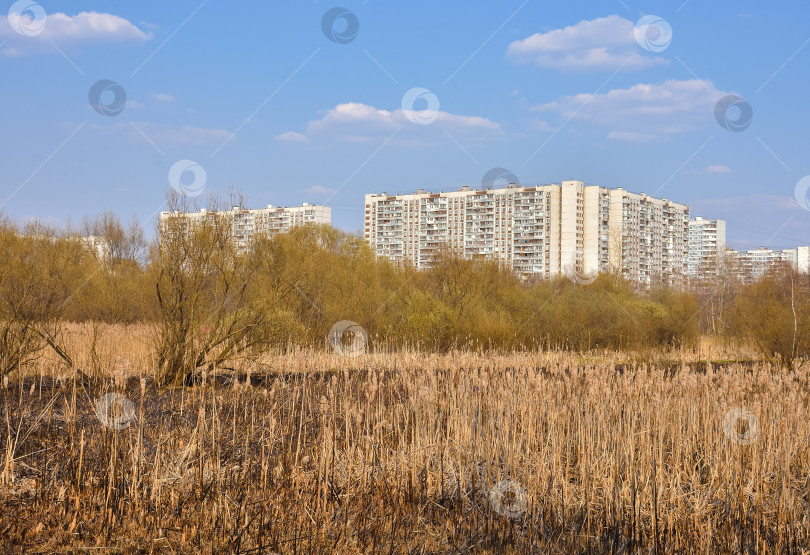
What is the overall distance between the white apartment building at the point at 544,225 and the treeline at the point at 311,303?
32.6 m

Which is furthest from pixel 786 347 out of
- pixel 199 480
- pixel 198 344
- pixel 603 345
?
pixel 199 480

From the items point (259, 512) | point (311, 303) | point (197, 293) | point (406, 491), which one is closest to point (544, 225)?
point (311, 303)

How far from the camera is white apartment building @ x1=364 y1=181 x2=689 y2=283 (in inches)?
2450

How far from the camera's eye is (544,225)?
211ft

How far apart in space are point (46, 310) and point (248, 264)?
120 inches

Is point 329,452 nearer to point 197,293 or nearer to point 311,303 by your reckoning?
point 197,293

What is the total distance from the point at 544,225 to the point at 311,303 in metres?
47.3

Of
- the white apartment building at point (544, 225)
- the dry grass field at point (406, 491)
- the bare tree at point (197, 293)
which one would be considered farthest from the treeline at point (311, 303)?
the white apartment building at point (544, 225)

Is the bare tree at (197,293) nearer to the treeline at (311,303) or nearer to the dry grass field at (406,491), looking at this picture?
the treeline at (311,303)

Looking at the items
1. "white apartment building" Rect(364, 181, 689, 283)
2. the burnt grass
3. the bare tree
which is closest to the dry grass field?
the burnt grass

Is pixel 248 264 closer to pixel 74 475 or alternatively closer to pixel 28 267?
pixel 28 267

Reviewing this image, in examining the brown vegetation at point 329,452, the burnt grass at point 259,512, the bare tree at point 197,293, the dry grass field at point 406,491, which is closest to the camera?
the burnt grass at point 259,512

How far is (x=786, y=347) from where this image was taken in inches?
647

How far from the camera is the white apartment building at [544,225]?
6222cm
